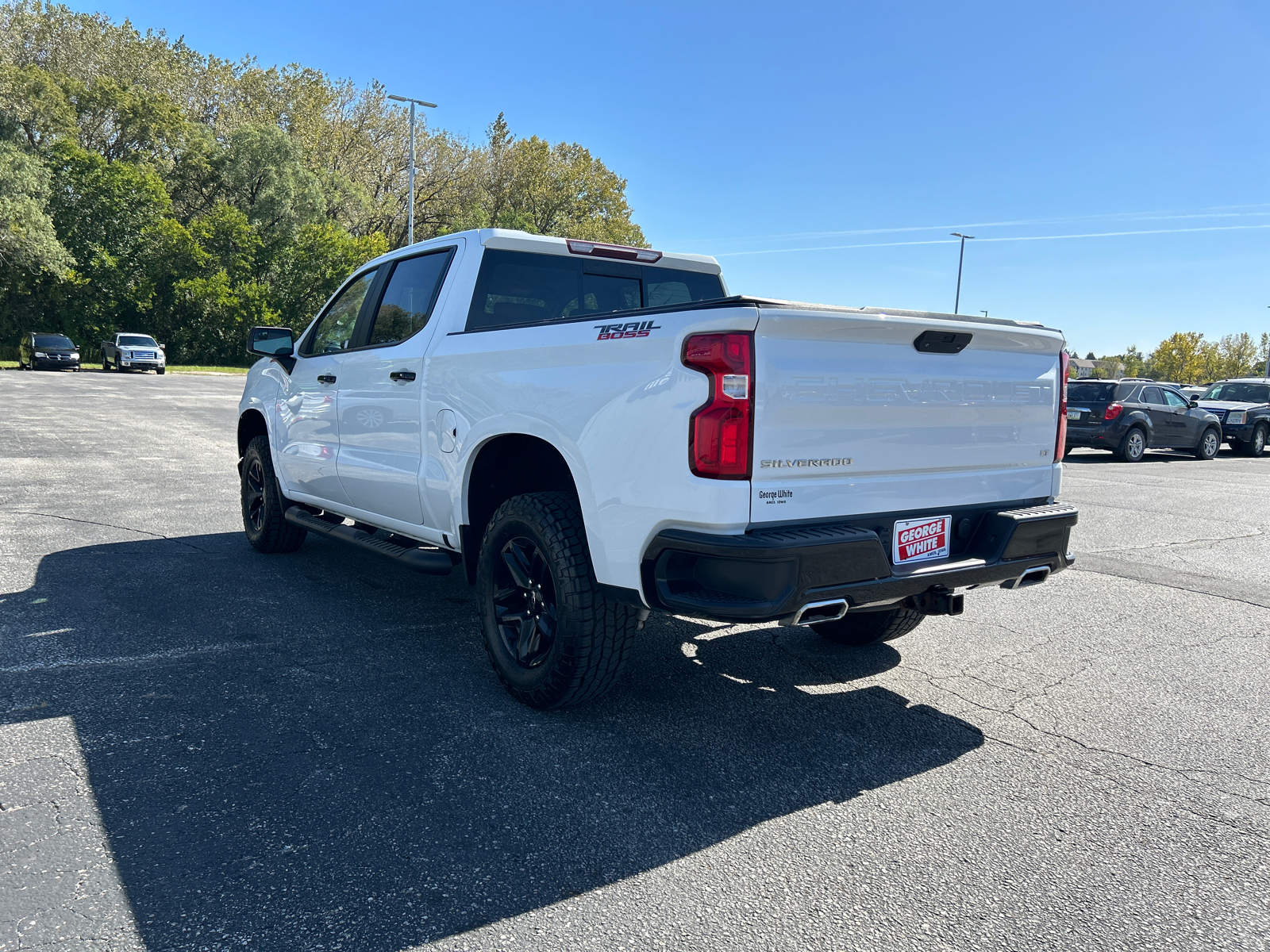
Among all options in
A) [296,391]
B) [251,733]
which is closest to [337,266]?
[296,391]

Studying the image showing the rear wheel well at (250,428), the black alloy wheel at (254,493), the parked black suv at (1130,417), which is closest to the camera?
the black alloy wheel at (254,493)

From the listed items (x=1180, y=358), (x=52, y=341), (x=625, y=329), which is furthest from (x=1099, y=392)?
(x=1180, y=358)

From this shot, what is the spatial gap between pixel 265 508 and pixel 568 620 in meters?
3.86

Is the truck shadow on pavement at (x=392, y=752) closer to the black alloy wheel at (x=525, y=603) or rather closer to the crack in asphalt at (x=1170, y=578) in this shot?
the black alloy wheel at (x=525, y=603)

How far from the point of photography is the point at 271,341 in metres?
6.16

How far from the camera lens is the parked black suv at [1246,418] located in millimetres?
20984

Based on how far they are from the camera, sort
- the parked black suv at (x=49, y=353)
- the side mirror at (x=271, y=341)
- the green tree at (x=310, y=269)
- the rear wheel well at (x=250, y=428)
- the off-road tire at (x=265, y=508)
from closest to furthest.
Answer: the side mirror at (x=271, y=341), the off-road tire at (x=265, y=508), the rear wheel well at (x=250, y=428), the parked black suv at (x=49, y=353), the green tree at (x=310, y=269)

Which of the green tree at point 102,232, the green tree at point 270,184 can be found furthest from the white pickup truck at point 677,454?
the green tree at point 270,184

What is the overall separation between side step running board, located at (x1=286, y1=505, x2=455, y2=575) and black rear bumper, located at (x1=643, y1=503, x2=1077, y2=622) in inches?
62.3

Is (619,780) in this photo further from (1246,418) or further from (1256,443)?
(1256,443)

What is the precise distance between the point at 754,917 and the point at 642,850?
44cm

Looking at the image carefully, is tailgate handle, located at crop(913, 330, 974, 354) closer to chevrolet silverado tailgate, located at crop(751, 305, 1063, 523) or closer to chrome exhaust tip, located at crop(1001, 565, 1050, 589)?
chevrolet silverado tailgate, located at crop(751, 305, 1063, 523)

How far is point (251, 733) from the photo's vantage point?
351 centimetres

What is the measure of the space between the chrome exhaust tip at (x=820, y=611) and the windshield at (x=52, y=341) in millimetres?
40225
